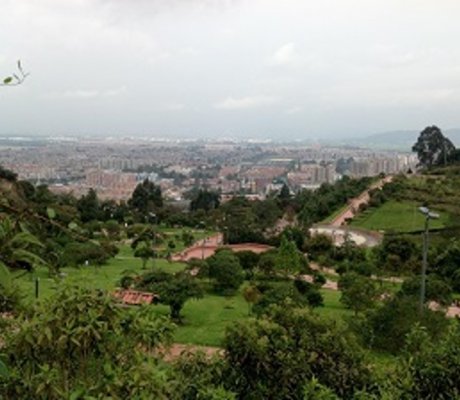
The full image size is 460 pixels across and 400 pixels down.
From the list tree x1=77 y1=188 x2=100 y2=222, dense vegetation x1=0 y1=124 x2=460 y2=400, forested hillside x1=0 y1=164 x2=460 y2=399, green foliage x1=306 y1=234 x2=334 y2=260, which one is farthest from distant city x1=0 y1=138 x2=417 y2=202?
dense vegetation x1=0 y1=124 x2=460 y2=400

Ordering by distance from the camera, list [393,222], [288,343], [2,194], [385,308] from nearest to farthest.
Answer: [2,194]
[288,343]
[385,308]
[393,222]

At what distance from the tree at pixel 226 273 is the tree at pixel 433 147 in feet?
94.8

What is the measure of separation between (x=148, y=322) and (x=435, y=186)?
29195mm

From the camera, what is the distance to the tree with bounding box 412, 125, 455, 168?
139 feet

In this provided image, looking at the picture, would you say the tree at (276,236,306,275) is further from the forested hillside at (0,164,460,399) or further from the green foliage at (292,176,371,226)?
the green foliage at (292,176,371,226)

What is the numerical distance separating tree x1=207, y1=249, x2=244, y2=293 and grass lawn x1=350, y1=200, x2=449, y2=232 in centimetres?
1085

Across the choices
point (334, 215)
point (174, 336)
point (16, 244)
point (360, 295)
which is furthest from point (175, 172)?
point (16, 244)

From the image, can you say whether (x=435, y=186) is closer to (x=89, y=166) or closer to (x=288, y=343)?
(x=288, y=343)

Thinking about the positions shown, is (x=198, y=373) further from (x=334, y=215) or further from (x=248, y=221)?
(x=334, y=215)

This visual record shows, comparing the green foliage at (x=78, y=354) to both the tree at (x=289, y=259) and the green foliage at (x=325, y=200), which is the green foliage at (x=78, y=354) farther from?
the green foliage at (x=325, y=200)

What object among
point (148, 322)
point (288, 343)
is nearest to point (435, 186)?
point (288, 343)

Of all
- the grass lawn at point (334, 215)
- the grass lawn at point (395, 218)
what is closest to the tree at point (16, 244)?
the grass lawn at point (395, 218)

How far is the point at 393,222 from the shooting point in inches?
1056

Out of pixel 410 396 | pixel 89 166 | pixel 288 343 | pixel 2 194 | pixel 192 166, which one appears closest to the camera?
pixel 2 194
